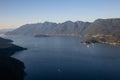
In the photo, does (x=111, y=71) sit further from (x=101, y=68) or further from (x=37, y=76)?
(x=37, y=76)

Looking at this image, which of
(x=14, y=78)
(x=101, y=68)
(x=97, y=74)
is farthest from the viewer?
(x=101, y=68)

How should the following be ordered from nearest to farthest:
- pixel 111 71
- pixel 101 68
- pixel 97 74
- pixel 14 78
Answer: pixel 14 78, pixel 97 74, pixel 111 71, pixel 101 68

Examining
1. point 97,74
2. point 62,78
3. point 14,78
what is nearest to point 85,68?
point 97,74

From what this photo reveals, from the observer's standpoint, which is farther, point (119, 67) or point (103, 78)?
point (119, 67)

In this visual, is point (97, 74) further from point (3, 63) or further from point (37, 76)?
point (3, 63)

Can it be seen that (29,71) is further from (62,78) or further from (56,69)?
(62,78)

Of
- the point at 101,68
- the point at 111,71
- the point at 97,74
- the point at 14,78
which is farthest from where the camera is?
the point at 101,68

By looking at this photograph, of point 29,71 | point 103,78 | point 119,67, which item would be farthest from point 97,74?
point 29,71

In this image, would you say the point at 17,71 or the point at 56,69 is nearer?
the point at 17,71

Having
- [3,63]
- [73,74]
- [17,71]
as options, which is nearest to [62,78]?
[73,74]
